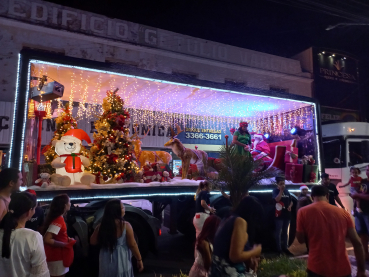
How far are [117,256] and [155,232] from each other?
2.23m

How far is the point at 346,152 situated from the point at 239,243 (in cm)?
843

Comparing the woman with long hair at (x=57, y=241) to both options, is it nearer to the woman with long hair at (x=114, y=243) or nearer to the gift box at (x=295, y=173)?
the woman with long hair at (x=114, y=243)

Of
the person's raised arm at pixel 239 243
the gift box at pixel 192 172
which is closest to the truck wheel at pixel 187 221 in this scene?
the gift box at pixel 192 172

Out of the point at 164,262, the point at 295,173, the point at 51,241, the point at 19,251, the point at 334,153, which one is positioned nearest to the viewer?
the point at 19,251

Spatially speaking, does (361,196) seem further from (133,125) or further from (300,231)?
(133,125)

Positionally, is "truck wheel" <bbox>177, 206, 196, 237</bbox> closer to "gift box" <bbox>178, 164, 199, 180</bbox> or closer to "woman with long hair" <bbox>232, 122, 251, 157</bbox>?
"gift box" <bbox>178, 164, 199, 180</bbox>

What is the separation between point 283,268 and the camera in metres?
4.79

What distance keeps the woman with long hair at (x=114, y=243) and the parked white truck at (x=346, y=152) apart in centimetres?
828

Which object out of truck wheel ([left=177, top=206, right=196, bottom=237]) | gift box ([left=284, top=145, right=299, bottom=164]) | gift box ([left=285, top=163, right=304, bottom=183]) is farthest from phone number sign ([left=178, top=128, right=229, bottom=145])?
truck wheel ([left=177, top=206, right=196, bottom=237])

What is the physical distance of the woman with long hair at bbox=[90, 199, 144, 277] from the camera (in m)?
2.96

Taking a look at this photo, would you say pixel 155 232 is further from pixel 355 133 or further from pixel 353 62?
pixel 353 62

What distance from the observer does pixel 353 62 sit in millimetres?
19531

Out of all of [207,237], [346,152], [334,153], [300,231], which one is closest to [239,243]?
[207,237]

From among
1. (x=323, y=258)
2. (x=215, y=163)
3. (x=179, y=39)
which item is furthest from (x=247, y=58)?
(x=323, y=258)
